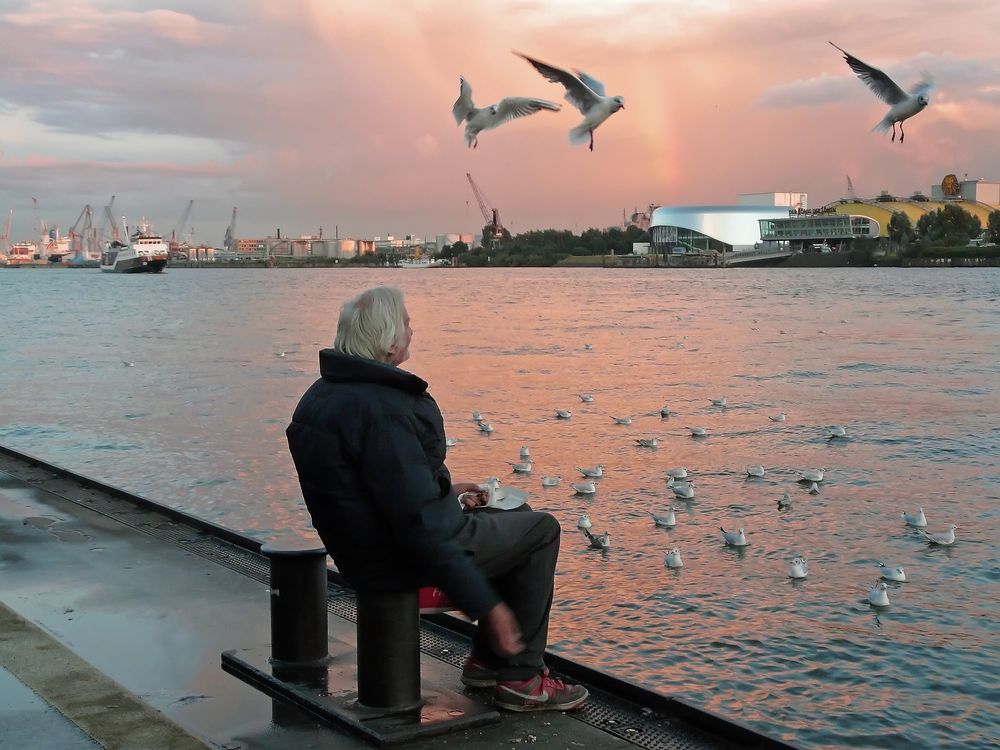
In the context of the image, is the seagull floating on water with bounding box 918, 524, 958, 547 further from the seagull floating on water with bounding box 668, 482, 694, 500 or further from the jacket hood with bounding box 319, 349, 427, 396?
the jacket hood with bounding box 319, 349, 427, 396

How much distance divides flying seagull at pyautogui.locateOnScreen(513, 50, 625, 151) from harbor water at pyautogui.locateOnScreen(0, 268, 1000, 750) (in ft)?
11.3

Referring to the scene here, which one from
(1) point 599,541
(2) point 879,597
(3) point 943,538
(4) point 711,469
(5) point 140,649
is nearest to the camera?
(5) point 140,649

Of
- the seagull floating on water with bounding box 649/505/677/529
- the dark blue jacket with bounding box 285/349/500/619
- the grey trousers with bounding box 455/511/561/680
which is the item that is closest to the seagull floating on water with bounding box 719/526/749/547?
the seagull floating on water with bounding box 649/505/677/529

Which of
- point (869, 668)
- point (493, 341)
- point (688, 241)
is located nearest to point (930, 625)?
point (869, 668)

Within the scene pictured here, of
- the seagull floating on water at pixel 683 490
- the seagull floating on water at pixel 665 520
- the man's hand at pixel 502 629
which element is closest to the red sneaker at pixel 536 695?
the man's hand at pixel 502 629

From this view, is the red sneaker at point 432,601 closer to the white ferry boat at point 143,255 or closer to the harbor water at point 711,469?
the harbor water at point 711,469

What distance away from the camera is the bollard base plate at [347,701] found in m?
3.62

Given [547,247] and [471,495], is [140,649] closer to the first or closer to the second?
[471,495]

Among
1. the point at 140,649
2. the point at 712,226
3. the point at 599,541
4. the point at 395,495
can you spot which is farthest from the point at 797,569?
the point at 712,226

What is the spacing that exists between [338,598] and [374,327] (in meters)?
2.15

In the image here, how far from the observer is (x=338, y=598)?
5262mm

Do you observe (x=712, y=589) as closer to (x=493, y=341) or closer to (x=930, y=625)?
(x=930, y=625)

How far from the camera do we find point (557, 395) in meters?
18.9

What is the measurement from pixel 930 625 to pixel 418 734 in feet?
14.5
